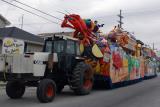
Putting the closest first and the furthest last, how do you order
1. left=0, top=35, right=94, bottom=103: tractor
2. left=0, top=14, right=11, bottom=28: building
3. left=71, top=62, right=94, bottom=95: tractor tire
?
left=0, top=35, right=94, bottom=103: tractor, left=71, top=62, right=94, bottom=95: tractor tire, left=0, top=14, right=11, bottom=28: building

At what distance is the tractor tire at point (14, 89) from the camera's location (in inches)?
619

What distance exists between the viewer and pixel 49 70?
1566 cm

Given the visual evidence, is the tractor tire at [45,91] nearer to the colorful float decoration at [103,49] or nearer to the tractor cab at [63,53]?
the tractor cab at [63,53]

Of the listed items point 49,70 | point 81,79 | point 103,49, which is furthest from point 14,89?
point 103,49

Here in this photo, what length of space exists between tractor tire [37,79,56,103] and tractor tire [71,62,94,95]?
2.09 m

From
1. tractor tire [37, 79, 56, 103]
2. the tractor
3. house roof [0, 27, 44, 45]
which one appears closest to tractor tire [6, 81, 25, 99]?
the tractor

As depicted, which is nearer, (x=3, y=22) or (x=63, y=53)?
(x=63, y=53)

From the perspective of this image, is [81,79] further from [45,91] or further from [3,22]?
[3,22]

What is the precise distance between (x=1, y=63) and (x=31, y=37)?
79.2 feet

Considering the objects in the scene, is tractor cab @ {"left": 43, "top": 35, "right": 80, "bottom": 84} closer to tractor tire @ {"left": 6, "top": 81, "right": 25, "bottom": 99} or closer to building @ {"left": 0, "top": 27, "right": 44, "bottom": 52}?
tractor tire @ {"left": 6, "top": 81, "right": 25, "bottom": 99}

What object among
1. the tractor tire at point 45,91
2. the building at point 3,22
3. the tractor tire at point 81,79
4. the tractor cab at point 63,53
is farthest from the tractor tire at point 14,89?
the building at point 3,22

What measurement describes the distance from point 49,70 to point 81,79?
1.74 m

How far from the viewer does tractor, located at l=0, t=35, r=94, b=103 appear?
14.2 metres

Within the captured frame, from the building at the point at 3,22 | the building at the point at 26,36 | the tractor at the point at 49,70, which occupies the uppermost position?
the building at the point at 3,22
